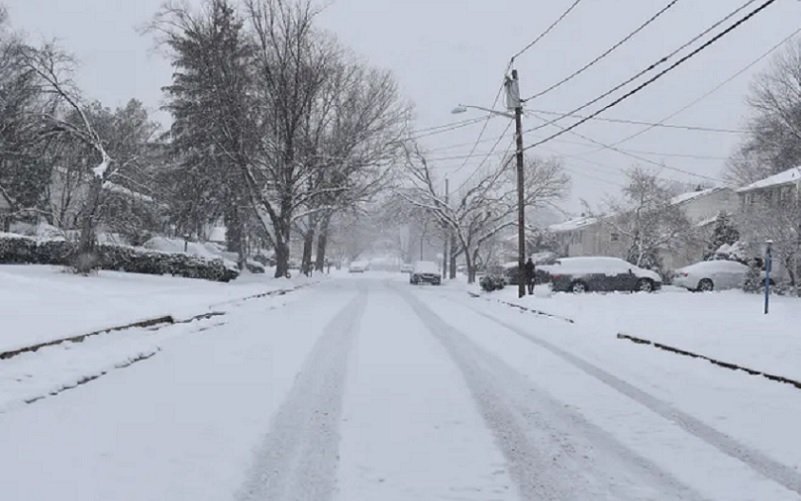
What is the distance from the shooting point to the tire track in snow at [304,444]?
4.49 meters

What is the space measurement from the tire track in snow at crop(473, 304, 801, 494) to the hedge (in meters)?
20.3

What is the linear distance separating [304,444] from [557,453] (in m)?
1.88

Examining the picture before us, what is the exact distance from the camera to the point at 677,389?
324 inches

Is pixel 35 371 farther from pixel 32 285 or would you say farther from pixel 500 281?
pixel 500 281

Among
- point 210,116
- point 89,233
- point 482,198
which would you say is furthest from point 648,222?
point 89,233

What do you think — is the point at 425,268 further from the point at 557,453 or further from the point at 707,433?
the point at 557,453

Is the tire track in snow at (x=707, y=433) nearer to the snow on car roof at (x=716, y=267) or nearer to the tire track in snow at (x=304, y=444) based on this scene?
the tire track in snow at (x=304, y=444)

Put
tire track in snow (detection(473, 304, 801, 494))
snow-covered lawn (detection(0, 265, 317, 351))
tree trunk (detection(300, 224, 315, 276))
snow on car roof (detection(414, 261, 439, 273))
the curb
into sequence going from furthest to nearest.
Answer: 1. tree trunk (detection(300, 224, 315, 276))
2. snow on car roof (detection(414, 261, 439, 273))
3. snow-covered lawn (detection(0, 265, 317, 351))
4. the curb
5. tire track in snow (detection(473, 304, 801, 494))

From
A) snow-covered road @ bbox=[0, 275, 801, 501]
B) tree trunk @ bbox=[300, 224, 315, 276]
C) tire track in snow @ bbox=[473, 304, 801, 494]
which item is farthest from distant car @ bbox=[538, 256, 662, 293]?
tree trunk @ bbox=[300, 224, 315, 276]

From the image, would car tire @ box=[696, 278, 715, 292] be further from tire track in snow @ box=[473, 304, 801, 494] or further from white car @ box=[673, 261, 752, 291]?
tire track in snow @ box=[473, 304, 801, 494]

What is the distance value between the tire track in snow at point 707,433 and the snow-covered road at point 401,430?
23 millimetres

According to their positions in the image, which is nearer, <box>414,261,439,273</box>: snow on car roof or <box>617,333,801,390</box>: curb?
<box>617,333,801,390</box>: curb

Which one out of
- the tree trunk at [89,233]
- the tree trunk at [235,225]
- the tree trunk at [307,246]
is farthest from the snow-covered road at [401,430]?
the tree trunk at [307,246]

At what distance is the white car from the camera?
30406 mm
